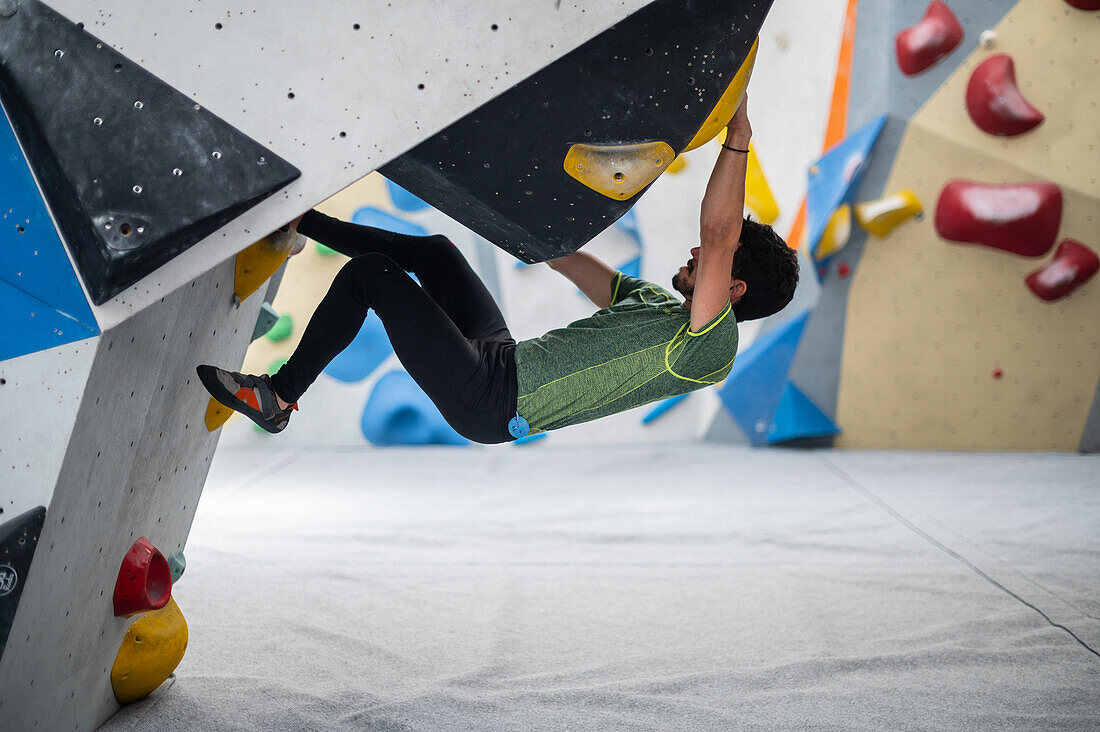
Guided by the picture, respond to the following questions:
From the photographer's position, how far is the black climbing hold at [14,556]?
1169 millimetres

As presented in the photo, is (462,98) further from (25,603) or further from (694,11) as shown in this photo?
(25,603)

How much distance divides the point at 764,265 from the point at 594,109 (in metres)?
0.61

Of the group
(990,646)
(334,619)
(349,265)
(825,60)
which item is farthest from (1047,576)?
(825,60)

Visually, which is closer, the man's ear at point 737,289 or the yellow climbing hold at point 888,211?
the man's ear at point 737,289

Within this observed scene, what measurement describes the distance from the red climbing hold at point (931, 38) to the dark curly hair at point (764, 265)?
357 centimetres

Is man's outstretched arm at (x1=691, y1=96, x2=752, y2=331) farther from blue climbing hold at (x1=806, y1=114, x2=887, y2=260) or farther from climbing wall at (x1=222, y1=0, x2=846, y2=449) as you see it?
climbing wall at (x1=222, y1=0, x2=846, y2=449)

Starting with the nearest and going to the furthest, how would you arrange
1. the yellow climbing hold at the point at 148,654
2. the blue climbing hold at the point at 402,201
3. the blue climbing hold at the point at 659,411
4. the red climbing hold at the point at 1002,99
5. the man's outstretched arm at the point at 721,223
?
the man's outstretched arm at the point at 721,223 → the yellow climbing hold at the point at 148,654 → the red climbing hold at the point at 1002,99 → the blue climbing hold at the point at 402,201 → the blue climbing hold at the point at 659,411

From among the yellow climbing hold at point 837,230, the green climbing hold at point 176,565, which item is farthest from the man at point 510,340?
the yellow climbing hold at point 837,230

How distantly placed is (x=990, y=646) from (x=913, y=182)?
3370mm

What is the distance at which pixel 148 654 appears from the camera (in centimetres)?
173

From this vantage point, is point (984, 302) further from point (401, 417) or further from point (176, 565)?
point (176, 565)

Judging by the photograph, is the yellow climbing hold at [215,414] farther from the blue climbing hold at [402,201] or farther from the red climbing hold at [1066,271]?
the red climbing hold at [1066,271]

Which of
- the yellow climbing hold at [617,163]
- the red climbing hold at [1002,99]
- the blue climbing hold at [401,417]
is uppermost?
the red climbing hold at [1002,99]

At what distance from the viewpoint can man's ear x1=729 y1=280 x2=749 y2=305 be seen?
1.71 metres
